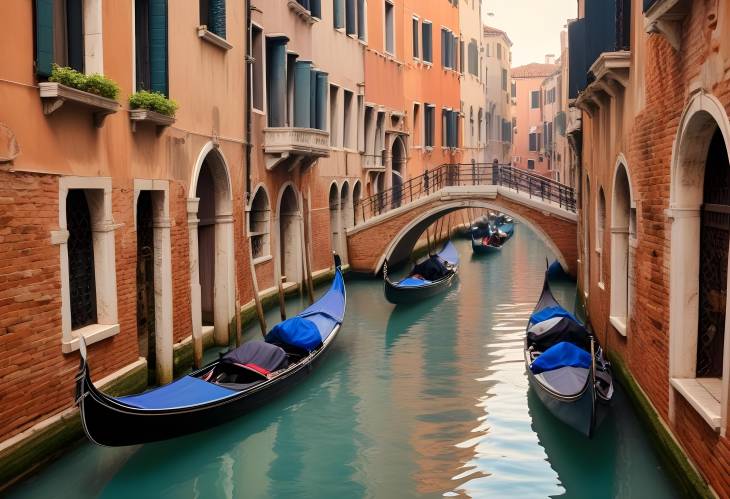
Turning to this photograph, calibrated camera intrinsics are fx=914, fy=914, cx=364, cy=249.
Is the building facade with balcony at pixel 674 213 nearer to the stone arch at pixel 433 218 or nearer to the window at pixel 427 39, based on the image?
Answer: the stone arch at pixel 433 218

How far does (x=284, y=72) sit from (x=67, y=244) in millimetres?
5898

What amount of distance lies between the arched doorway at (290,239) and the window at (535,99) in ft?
112

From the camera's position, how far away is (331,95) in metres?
14.8

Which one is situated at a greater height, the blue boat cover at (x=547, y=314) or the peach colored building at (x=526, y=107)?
the peach colored building at (x=526, y=107)

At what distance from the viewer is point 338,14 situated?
14938 millimetres


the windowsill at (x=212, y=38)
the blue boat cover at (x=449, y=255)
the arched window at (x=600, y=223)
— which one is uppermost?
the windowsill at (x=212, y=38)

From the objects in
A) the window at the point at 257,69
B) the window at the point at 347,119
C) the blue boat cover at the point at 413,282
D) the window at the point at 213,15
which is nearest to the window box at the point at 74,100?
the window at the point at 213,15

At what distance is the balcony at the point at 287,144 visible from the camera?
1125cm

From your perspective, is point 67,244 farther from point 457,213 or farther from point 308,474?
point 457,213

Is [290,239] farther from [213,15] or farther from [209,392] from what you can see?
[209,392]

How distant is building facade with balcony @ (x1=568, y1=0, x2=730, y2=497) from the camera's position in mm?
4340

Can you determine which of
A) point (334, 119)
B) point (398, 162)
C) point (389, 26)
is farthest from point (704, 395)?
point (398, 162)

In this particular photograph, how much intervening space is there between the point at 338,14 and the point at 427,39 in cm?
633

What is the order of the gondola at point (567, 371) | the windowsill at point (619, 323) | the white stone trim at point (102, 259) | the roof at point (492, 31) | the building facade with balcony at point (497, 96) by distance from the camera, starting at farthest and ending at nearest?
the roof at point (492, 31) → the building facade with balcony at point (497, 96) → the windowsill at point (619, 323) → the white stone trim at point (102, 259) → the gondola at point (567, 371)
